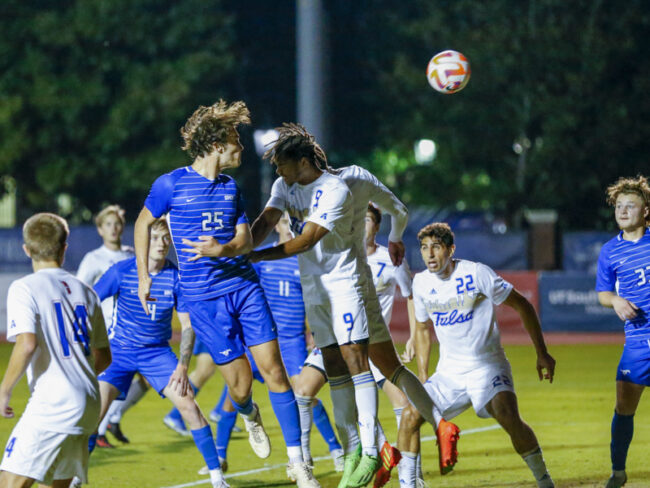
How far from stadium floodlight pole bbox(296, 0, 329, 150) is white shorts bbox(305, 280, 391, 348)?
10.1 metres

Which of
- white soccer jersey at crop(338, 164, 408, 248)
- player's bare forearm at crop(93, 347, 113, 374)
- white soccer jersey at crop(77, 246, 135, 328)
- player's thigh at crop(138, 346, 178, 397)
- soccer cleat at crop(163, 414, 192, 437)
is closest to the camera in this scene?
player's bare forearm at crop(93, 347, 113, 374)

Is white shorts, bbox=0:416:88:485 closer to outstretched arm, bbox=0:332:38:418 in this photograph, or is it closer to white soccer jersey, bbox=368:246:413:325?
outstretched arm, bbox=0:332:38:418

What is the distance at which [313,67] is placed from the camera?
18.0m

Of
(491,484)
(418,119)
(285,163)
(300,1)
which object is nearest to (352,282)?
(285,163)

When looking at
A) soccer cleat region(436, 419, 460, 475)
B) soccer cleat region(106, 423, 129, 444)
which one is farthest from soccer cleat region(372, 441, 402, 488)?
soccer cleat region(106, 423, 129, 444)

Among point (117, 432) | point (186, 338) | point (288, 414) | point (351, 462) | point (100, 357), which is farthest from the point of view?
point (117, 432)

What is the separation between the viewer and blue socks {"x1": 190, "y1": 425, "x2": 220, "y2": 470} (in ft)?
26.1

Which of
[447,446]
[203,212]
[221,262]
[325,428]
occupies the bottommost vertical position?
[325,428]

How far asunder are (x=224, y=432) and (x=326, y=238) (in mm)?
2534

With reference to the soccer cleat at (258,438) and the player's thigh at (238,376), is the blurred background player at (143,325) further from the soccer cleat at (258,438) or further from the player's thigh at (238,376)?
the player's thigh at (238,376)

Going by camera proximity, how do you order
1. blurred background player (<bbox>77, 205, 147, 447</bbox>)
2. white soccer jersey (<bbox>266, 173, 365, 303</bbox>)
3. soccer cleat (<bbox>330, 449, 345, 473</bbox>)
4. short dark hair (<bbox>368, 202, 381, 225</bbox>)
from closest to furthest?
white soccer jersey (<bbox>266, 173, 365, 303</bbox>)
soccer cleat (<bbox>330, 449, 345, 473</bbox>)
short dark hair (<bbox>368, 202, 381, 225</bbox>)
blurred background player (<bbox>77, 205, 147, 447</bbox>)

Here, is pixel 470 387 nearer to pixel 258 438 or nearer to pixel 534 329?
pixel 534 329

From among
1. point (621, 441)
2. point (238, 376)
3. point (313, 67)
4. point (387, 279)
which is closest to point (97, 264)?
point (387, 279)

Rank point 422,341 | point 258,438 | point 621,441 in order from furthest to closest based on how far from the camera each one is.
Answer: point 422,341, point 258,438, point 621,441
